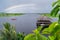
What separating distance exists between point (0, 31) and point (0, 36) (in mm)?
326

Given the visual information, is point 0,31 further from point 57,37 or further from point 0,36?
point 57,37

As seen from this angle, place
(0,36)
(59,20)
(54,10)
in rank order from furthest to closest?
(0,36)
(54,10)
(59,20)

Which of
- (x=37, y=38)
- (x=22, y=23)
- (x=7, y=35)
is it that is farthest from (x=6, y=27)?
(x=22, y=23)

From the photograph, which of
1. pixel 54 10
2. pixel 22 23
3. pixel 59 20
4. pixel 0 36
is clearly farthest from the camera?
pixel 22 23

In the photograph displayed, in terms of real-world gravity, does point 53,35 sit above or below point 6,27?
above

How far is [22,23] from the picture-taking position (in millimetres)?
24078

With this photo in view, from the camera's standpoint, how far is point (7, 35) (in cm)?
1184

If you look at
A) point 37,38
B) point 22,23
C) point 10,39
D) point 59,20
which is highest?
point 59,20

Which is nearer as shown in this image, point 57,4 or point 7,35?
point 57,4

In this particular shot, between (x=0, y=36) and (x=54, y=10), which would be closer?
(x=54, y=10)

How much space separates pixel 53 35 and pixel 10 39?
336 inches

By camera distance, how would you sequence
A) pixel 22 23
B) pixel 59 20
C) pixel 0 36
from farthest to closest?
pixel 22 23
pixel 0 36
pixel 59 20

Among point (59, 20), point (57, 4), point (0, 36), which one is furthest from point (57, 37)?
point (0, 36)

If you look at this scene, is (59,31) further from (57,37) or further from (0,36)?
(0,36)
